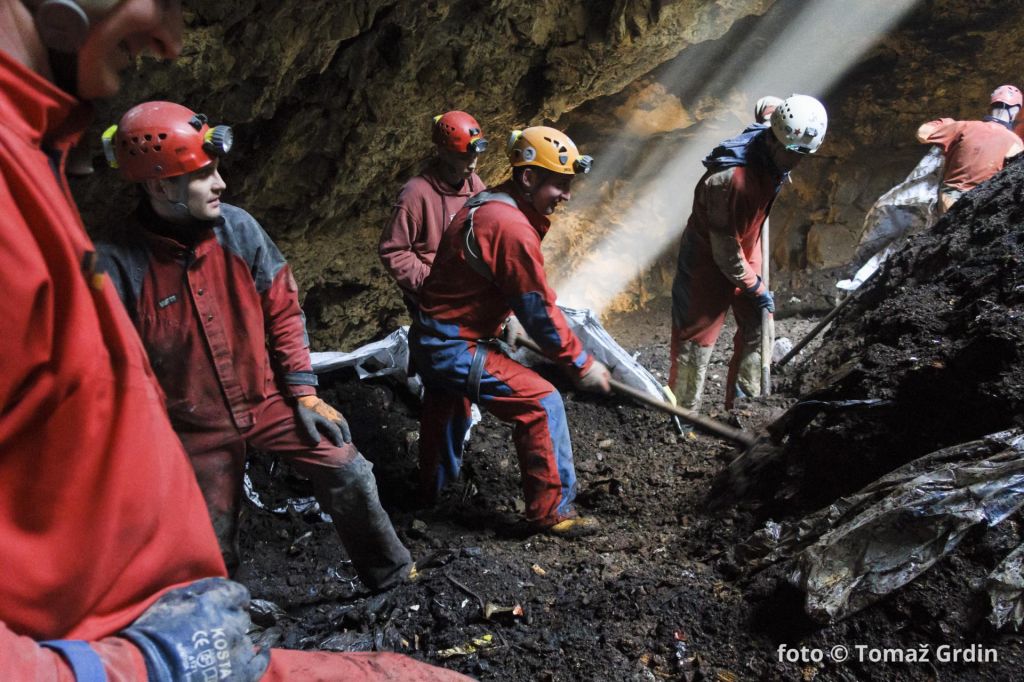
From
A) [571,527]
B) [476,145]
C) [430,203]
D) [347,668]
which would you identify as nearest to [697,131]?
[476,145]

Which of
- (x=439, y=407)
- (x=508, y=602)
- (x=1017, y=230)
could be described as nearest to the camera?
(x=508, y=602)

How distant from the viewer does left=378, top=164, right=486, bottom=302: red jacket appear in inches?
175

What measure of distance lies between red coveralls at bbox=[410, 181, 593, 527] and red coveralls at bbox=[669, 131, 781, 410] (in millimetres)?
1543

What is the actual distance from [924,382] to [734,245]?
6.58 feet

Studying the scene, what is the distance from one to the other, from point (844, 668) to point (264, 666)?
170 centimetres

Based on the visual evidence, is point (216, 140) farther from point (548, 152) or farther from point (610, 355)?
point (610, 355)

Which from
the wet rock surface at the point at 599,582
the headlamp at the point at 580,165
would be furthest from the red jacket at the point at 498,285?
the wet rock surface at the point at 599,582

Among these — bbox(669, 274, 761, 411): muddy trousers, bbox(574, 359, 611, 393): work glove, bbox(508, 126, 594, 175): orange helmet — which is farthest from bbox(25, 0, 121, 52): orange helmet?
bbox(669, 274, 761, 411): muddy trousers

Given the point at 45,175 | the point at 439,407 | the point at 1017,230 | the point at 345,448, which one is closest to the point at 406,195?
the point at 439,407

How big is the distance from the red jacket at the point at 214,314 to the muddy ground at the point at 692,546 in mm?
951

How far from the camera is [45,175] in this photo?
0.91 meters

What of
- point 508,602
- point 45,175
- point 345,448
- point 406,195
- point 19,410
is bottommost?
point 508,602

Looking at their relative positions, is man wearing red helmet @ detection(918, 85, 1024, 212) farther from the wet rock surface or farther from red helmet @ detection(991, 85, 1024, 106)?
the wet rock surface

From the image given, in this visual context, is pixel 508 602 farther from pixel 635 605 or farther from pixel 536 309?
pixel 536 309
